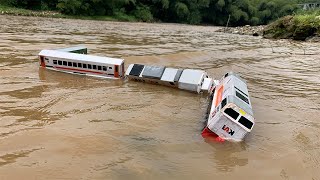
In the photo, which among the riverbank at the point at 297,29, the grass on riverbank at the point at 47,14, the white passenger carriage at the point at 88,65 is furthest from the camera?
the grass on riverbank at the point at 47,14

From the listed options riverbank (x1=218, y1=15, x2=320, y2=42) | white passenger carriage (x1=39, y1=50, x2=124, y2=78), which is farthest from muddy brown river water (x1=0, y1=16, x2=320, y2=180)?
riverbank (x1=218, y1=15, x2=320, y2=42)

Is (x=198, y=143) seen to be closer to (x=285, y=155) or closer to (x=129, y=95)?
(x=285, y=155)

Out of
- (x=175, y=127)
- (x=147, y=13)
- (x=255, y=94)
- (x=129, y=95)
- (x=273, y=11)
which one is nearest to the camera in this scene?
(x=175, y=127)

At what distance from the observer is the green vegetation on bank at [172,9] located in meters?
63.9

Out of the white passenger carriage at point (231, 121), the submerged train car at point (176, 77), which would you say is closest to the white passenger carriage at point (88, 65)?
the submerged train car at point (176, 77)

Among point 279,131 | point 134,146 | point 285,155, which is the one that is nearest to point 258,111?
point 279,131

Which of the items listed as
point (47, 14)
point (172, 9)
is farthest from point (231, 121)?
point (172, 9)

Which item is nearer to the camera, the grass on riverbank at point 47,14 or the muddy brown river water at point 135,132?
the muddy brown river water at point 135,132

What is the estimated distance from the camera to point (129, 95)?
480 inches

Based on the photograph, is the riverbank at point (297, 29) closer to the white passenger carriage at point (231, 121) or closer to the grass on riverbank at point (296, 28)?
Answer: the grass on riverbank at point (296, 28)

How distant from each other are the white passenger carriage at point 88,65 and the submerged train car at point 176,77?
611mm

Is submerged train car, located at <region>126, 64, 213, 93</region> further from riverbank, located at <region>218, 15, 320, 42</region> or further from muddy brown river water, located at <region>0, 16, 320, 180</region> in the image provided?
riverbank, located at <region>218, 15, 320, 42</region>

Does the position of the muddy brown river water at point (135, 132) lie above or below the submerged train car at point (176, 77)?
below

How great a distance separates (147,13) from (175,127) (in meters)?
71.0
